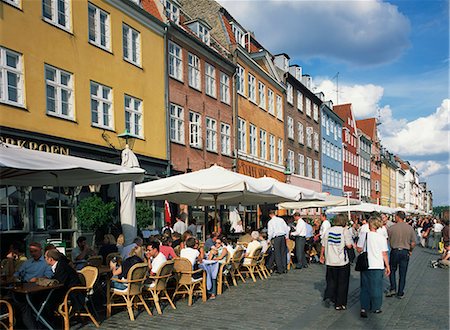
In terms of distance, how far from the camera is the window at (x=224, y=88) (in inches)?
982

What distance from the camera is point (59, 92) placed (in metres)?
14.0

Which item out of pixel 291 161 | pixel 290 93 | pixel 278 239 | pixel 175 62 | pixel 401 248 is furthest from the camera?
pixel 290 93

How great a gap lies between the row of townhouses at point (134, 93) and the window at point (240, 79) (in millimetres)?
130

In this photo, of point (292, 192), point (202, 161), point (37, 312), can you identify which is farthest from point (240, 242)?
point (202, 161)

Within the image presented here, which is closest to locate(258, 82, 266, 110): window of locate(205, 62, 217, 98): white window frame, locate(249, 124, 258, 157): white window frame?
locate(249, 124, 258, 157): white window frame

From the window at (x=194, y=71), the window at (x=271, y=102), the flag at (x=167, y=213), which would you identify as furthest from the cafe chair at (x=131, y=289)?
the window at (x=271, y=102)

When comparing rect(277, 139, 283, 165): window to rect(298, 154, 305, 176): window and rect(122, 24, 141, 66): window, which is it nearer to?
rect(298, 154, 305, 176): window

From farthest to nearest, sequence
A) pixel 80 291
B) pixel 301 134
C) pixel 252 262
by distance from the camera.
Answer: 1. pixel 301 134
2. pixel 252 262
3. pixel 80 291

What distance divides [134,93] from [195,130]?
16.2ft

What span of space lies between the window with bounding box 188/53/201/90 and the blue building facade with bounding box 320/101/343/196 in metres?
24.7

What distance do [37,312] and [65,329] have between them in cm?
52

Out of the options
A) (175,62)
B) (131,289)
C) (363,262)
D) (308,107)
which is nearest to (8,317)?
(131,289)

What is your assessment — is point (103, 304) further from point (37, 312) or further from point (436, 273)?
point (436, 273)

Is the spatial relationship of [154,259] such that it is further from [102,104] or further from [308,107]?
[308,107]
